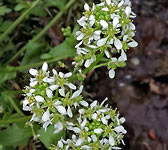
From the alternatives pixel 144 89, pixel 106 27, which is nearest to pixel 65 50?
pixel 106 27

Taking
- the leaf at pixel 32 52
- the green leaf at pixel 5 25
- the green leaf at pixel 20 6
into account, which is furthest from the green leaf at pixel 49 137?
the green leaf at pixel 5 25

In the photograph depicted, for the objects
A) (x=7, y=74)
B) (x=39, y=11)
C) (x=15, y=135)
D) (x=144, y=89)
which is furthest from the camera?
(x=144, y=89)

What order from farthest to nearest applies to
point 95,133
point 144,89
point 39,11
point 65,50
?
point 144,89 → point 39,11 → point 65,50 → point 95,133

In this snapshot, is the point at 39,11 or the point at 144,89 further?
the point at 144,89

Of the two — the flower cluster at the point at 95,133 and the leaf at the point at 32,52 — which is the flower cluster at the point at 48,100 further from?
the leaf at the point at 32,52

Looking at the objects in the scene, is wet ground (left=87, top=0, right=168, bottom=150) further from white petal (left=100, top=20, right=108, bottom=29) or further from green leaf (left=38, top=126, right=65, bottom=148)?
white petal (left=100, top=20, right=108, bottom=29)

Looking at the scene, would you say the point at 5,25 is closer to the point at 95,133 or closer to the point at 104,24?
the point at 104,24
